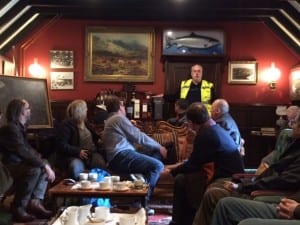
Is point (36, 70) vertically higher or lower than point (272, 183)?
higher

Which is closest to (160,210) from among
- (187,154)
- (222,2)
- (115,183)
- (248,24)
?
(187,154)

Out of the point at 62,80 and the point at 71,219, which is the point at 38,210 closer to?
the point at 71,219

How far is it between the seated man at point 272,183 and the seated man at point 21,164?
1993 millimetres

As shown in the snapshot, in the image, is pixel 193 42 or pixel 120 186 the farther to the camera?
pixel 193 42

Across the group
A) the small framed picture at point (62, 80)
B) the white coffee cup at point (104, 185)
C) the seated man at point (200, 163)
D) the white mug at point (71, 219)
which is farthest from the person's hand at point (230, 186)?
the small framed picture at point (62, 80)

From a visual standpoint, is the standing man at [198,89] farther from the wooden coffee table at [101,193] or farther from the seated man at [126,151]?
the wooden coffee table at [101,193]

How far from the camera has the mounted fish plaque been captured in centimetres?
917

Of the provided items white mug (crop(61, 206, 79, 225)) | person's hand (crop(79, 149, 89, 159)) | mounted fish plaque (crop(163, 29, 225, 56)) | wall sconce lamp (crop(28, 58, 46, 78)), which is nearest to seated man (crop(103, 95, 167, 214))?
person's hand (crop(79, 149, 89, 159))

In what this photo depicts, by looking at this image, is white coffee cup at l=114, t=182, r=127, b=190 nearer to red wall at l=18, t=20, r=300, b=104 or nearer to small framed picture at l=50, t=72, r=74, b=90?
red wall at l=18, t=20, r=300, b=104

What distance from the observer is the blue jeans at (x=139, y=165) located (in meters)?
5.20

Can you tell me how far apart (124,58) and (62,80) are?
4.37ft

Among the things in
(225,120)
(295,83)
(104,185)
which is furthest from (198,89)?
(104,185)

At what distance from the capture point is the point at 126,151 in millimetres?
5293

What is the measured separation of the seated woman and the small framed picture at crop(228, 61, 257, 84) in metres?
4.37
